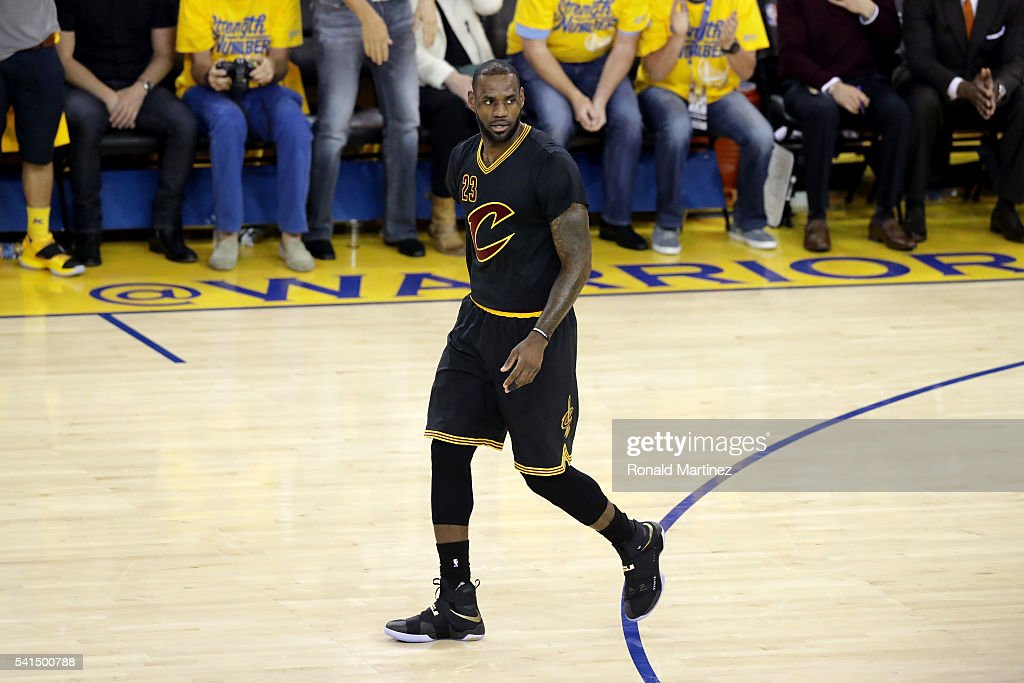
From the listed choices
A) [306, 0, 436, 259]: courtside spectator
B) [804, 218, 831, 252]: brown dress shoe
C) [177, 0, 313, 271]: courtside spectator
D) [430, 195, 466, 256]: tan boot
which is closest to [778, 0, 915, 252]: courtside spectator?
[804, 218, 831, 252]: brown dress shoe

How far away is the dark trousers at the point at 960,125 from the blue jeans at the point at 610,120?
180 centimetres

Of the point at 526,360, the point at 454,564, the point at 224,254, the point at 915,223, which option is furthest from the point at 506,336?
the point at 915,223

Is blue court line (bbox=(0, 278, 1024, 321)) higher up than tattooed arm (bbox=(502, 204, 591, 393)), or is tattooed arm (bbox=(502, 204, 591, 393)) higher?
tattooed arm (bbox=(502, 204, 591, 393))

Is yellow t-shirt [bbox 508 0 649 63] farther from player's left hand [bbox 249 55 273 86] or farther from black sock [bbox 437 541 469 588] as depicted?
black sock [bbox 437 541 469 588]

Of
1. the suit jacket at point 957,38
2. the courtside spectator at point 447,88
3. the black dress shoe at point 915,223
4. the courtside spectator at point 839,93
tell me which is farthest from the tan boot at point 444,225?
the suit jacket at point 957,38

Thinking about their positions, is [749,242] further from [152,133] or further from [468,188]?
[468,188]

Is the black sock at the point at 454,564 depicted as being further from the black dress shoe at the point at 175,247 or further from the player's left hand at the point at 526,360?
the black dress shoe at the point at 175,247

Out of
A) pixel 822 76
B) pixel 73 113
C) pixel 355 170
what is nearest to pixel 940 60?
pixel 822 76

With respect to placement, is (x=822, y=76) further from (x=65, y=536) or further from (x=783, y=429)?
(x=65, y=536)

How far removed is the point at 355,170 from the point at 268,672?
610 centimetres

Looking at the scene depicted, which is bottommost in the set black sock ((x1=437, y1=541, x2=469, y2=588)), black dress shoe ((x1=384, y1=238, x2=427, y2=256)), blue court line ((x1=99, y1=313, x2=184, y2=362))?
blue court line ((x1=99, y1=313, x2=184, y2=362))

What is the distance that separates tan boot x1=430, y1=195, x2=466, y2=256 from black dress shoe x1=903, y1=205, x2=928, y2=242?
2952 mm

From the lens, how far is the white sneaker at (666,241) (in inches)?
384

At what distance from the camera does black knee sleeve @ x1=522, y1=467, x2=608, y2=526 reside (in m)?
4.48
